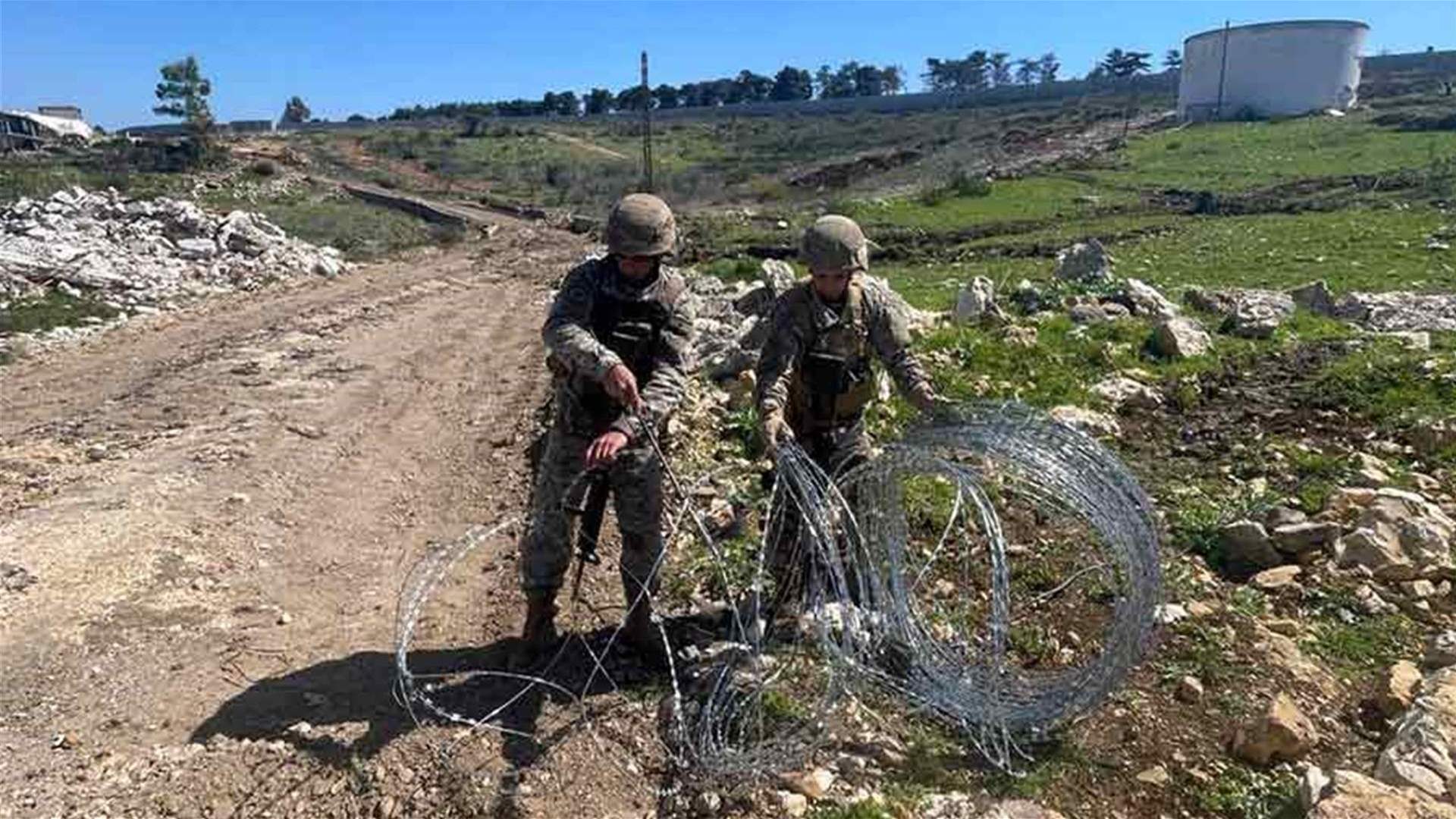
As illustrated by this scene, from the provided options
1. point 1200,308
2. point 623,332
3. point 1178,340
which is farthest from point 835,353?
point 1200,308

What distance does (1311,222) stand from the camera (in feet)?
77.8

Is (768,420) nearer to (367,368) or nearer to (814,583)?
(814,583)

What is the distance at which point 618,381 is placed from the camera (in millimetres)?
4754

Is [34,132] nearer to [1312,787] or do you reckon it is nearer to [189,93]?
[189,93]

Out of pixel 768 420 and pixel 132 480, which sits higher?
pixel 768 420

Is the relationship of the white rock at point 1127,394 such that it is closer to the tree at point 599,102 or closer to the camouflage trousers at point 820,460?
the camouflage trousers at point 820,460

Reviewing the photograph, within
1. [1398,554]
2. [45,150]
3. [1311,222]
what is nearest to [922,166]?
[1311,222]

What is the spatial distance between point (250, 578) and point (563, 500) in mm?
2434

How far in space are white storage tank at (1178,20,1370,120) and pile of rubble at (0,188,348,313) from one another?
56841 millimetres

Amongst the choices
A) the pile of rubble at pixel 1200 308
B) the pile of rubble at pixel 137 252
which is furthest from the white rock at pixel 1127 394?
the pile of rubble at pixel 137 252

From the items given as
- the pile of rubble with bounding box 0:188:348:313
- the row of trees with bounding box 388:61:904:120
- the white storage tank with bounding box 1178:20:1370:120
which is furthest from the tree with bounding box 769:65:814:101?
the pile of rubble with bounding box 0:188:348:313

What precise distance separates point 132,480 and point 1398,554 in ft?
27.2

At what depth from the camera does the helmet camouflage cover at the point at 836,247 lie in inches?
201

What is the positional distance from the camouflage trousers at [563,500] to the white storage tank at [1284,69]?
65664mm
